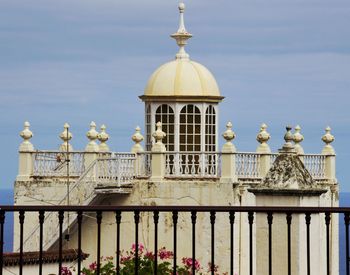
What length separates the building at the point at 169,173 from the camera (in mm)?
41469

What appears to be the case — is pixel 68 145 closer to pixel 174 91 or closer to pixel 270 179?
pixel 174 91

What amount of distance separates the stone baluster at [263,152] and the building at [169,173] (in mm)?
26

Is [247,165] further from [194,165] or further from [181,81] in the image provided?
[181,81]

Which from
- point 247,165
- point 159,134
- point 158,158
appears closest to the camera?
point 159,134

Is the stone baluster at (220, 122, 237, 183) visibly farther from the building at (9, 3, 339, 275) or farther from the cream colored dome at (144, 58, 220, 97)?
the cream colored dome at (144, 58, 220, 97)

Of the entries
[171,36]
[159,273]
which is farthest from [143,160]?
[159,273]

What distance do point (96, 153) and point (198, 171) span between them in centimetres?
367

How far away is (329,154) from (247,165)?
3.84m

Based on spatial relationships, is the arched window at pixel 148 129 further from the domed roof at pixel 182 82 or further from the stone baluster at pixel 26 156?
the stone baluster at pixel 26 156

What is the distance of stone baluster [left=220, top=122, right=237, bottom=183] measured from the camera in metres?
41.9

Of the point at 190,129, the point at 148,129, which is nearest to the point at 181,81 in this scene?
the point at 190,129

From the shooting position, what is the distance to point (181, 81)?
143 feet

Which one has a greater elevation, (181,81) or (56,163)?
(181,81)

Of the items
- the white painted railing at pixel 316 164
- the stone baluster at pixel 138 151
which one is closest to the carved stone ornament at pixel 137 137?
the stone baluster at pixel 138 151
